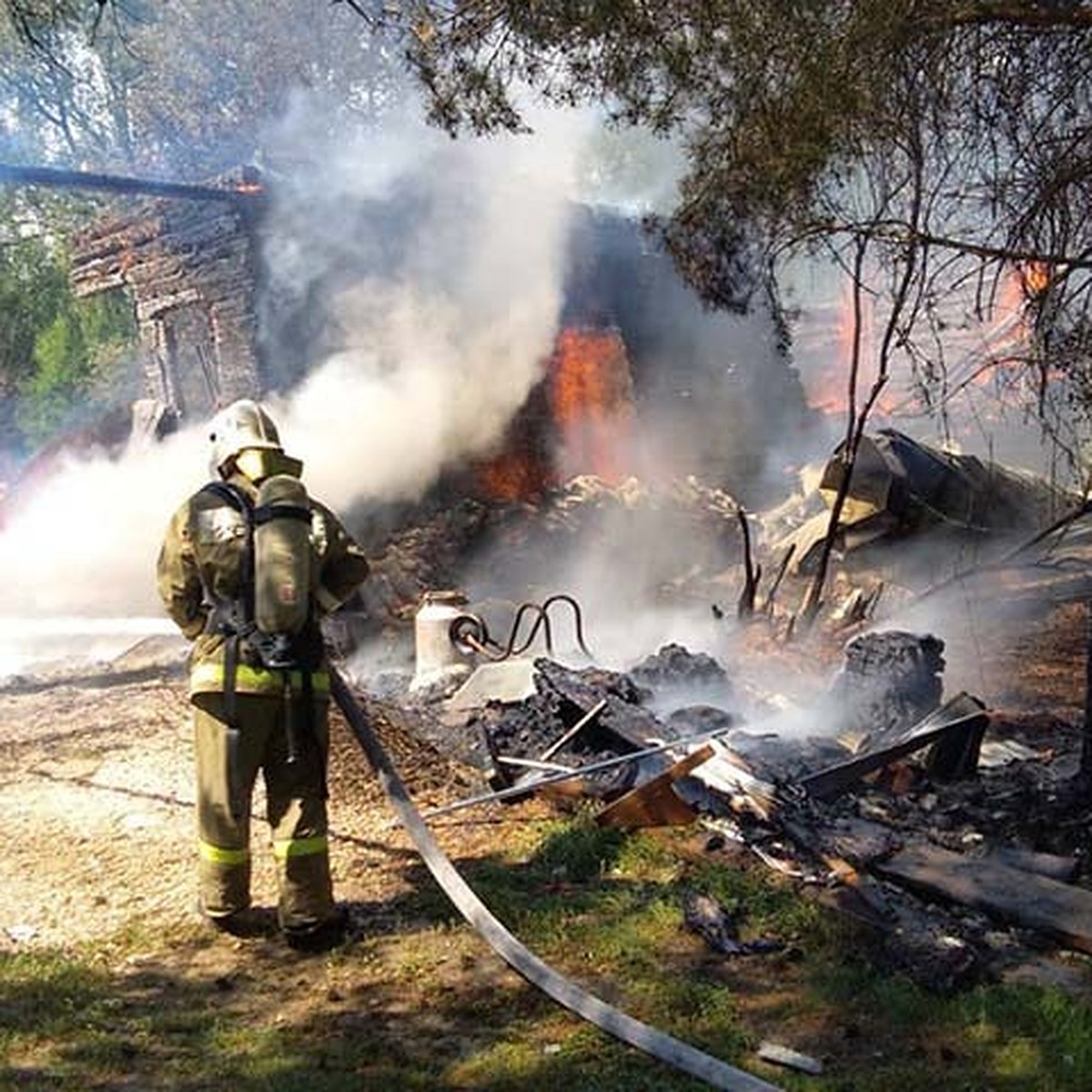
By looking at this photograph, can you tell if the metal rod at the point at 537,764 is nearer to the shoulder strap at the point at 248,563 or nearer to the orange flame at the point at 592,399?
the shoulder strap at the point at 248,563

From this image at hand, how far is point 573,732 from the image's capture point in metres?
5.81

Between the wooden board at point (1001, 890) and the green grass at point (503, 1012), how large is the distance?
49 centimetres

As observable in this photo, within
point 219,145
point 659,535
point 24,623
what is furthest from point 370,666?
point 219,145

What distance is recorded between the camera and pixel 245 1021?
342cm

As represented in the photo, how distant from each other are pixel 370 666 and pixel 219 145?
88.3 feet

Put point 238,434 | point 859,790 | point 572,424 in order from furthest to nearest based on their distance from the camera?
1. point 572,424
2. point 859,790
3. point 238,434

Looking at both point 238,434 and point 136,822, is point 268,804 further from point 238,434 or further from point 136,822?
point 136,822

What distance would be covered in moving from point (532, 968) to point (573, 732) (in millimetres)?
2248

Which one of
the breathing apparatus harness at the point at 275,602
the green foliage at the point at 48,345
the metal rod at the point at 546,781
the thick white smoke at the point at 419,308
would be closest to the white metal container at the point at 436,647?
the metal rod at the point at 546,781

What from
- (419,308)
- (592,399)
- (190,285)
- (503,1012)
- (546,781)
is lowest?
(503,1012)

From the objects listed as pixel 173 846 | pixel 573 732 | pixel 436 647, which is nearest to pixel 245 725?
pixel 173 846

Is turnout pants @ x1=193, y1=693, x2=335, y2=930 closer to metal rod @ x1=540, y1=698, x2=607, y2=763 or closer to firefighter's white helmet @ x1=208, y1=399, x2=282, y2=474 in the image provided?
firefighter's white helmet @ x1=208, y1=399, x2=282, y2=474

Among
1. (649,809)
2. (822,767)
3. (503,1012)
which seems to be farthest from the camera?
(822,767)

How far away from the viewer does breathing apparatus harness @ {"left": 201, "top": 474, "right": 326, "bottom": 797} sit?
12.6ft
